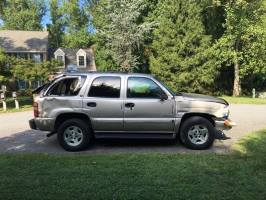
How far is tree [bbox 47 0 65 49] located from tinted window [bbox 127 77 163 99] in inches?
2605

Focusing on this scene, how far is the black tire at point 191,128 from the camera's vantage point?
9438mm

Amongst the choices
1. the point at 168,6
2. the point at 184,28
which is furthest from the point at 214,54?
the point at 168,6

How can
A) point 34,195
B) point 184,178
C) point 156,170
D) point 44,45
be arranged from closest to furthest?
point 34,195 < point 184,178 < point 156,170 < point 44,45

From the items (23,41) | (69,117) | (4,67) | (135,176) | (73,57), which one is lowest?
(135,176)

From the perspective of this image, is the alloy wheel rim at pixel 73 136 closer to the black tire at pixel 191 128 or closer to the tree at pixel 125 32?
the black tire at pixel 191 128

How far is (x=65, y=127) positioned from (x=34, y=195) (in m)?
3.69

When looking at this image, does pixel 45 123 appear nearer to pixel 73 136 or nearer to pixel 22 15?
pixel 73 136

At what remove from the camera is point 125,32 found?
37.6 m

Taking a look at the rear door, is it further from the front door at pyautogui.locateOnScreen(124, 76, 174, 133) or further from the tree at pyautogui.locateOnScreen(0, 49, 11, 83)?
the tree at pyautogui.locateOnScreen(0, 49, 11, 83)

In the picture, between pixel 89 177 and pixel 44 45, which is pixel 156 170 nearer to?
pixel 89 177

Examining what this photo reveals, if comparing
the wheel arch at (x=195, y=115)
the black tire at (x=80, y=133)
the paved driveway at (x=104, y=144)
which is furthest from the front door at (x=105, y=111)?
the wheel arch at (x=195, y=115)

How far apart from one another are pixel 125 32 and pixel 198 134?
29137mm

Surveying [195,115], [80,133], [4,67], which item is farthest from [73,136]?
[4,67]

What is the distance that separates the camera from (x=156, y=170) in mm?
7309
